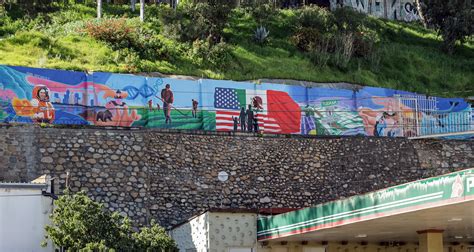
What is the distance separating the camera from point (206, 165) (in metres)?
32.8

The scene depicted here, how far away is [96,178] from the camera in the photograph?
1209 inches

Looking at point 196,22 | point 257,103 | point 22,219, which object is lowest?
point 22,219

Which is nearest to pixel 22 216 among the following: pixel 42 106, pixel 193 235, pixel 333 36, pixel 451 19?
pixel 193 235

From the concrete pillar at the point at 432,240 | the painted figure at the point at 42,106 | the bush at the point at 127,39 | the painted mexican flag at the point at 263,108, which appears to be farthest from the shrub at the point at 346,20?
the concrete pillar at the point at 432,240

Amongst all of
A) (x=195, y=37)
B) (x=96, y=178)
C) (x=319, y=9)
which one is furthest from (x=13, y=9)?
(x=96, y=178)

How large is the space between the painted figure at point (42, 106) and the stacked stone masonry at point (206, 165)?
1.61 m

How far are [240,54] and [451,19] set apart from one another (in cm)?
1429

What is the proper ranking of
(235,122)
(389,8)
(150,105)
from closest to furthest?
(150,105) → (235,122) → (389,8)

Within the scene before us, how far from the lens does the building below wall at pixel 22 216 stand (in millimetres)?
26125

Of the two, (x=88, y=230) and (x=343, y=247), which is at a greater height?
(x=88, y=230)

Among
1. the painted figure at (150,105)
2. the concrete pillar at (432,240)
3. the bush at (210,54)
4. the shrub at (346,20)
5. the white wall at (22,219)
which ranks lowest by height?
the concrete pillar at (432,240)

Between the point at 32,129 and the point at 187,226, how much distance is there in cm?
711

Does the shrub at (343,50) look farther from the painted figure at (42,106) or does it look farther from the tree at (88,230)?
the tree at (88,230)

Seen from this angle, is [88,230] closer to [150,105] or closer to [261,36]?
[150,105]
